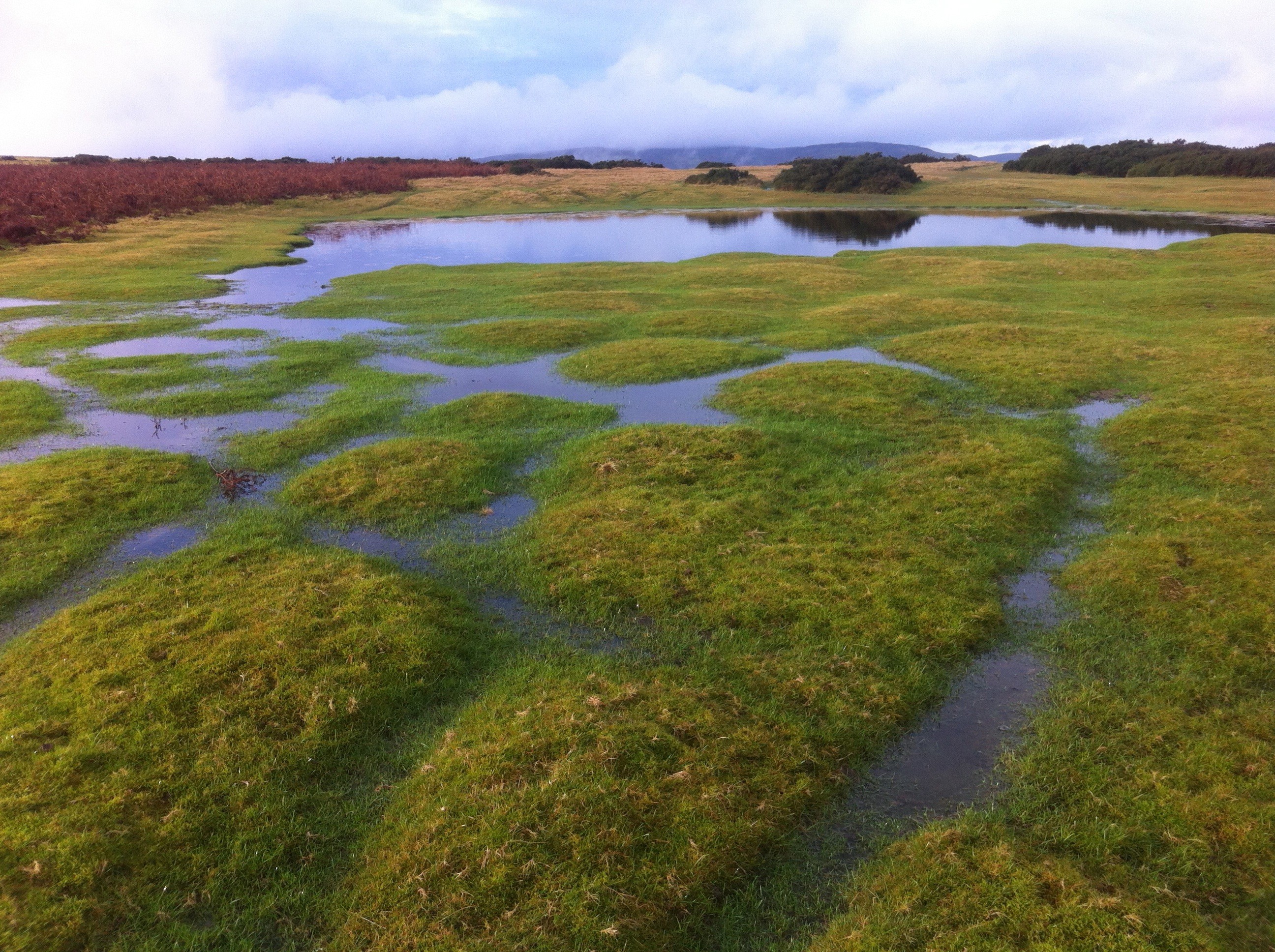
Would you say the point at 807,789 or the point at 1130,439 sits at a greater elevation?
the point at 1130,439

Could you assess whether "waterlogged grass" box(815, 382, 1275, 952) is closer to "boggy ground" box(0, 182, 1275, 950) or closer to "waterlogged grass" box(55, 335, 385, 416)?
"boggy ground" box(0, 182, 1275, 950)

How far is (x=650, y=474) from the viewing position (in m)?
19.9

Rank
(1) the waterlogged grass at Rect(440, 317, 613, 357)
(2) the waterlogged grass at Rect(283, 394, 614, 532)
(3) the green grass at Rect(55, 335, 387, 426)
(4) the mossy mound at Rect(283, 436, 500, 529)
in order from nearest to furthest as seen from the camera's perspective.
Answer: (4) the mossy mound at Rect(283, 436, 500, 529)
(2) the waterlogged grass at Rect(283, 394, 614, 532)
(3) the green grass at Rect(55, 335, 387, 426)
(1) the waterlogged grass at Rect(440, 317, 613, 357)

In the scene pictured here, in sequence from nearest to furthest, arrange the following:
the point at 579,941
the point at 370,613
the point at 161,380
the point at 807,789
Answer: the point at 579,941 → the point at 807,789 → the point at 370,613 → the point at 161,380

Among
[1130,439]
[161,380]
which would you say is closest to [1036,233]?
[1130,439]

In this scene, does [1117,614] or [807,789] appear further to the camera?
[1117,614]

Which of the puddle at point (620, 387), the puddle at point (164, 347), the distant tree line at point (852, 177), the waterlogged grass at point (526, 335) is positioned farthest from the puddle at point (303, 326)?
the distant tree line at point (852, 177)

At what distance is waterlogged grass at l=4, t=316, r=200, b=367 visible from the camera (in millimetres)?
33188

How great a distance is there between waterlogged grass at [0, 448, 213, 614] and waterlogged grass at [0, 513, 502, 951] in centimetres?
251

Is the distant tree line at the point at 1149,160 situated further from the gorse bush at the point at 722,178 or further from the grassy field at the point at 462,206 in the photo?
the gorse bush at the point at 722,178

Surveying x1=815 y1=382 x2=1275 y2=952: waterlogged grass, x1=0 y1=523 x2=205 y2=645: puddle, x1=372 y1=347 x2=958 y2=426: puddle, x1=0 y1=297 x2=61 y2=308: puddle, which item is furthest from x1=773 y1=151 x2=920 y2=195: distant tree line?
x1=0 y1=523 x2=205 y2=645: puddle

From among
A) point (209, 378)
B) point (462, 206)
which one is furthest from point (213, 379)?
point (462, 206)

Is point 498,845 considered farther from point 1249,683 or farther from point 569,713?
point 1249,683

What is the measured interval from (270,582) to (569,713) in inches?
316
